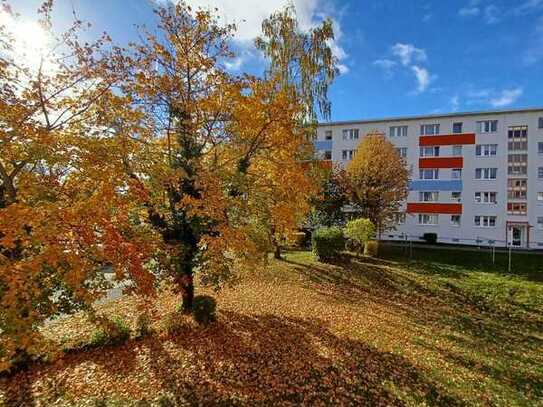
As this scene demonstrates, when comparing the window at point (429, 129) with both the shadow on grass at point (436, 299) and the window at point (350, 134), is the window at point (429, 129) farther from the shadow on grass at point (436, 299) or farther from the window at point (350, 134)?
the shadow on grass at point (436, 299)

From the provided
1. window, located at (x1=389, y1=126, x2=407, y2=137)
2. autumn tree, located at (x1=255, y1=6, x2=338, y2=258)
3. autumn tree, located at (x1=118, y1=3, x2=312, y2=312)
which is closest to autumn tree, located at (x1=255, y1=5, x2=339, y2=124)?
autumn tree, located at (x1=255, y1=6, x2=338, y2=258)

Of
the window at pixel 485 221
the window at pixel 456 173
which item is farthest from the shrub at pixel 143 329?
the window at pixel 456 173

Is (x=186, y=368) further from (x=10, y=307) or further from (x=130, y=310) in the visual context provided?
(x=130, y=310)

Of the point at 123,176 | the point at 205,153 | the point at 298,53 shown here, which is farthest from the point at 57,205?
the point at 298,53

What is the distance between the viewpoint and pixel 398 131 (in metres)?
37.5

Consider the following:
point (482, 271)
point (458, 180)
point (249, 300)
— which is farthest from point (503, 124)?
point (249, 300)

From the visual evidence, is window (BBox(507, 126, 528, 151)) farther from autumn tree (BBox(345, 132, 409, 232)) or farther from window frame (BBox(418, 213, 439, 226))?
autumn tree (BBox(345, 132, 409, 232))

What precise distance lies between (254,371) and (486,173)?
36287 millimetres

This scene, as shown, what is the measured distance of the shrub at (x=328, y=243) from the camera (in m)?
20.1

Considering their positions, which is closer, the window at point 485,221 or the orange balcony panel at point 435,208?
the window at point 485,221

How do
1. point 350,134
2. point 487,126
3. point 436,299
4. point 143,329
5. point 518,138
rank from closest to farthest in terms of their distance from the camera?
1. point 143,329
2. point 436,299
3. point 518,138
4. point 487,126
5. point 350,134

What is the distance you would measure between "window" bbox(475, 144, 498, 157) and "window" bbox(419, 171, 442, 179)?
440 cm

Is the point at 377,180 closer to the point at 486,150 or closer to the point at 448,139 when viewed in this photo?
the point at 448,139

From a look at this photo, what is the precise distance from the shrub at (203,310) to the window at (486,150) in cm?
3541
